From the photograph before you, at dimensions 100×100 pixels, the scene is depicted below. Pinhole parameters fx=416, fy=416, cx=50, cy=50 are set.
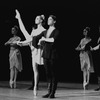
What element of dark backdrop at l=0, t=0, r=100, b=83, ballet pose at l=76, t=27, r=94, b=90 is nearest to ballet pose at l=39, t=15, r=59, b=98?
ballet pose at l=76, t=27, r=94, b=90

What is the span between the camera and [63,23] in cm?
1224

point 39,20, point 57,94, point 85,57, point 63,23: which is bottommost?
point 57,94

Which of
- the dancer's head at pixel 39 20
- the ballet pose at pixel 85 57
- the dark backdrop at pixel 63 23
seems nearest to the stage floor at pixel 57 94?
the ballet pose at pixel 85 57

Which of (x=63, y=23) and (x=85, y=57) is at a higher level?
(x=63, y=23)

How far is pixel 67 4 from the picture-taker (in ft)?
39.3

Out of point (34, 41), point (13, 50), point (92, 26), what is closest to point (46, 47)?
point (34, 41)

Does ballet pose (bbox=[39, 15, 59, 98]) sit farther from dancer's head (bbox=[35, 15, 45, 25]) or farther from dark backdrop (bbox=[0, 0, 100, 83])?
dark backdrop (bbox=[0, 0, 100, 83])

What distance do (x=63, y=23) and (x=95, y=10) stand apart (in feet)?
3.42

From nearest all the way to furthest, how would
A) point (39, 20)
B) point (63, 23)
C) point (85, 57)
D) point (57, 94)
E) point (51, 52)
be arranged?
point (51, 52) < point (39, 20) < point (57, 94) < point (85, 57) < point (63, 23)

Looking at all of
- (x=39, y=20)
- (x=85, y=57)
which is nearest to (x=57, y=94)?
(x=39, y=20)

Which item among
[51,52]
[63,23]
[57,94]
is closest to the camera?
[51,52]

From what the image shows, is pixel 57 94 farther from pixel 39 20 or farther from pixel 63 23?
pixel 63 23

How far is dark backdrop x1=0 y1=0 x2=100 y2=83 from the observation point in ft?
39.1

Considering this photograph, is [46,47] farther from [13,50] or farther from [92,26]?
[92,26]
